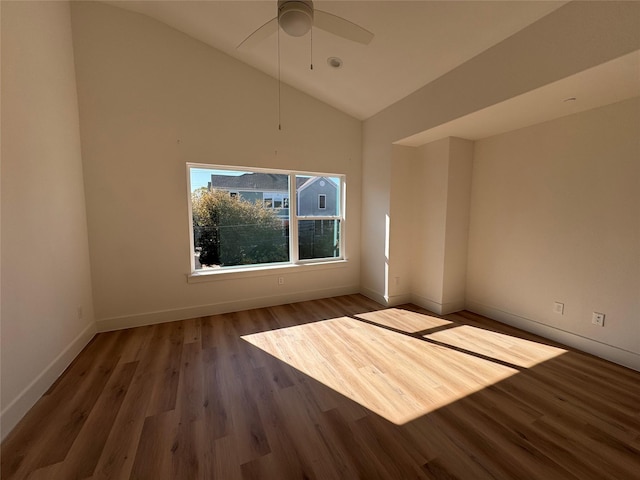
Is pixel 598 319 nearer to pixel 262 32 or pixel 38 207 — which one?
pixel 262 32

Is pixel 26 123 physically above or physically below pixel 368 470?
above

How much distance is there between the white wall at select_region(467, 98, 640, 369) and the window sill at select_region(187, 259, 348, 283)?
2.10 metres

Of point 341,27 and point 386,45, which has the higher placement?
point 386,45

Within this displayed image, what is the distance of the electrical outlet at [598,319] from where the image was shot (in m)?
→ 2.43

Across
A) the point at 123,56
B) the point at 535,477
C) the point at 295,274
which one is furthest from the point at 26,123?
the point at 535,477

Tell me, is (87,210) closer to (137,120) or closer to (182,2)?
(137,120)

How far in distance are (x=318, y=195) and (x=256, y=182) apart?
0.97 meters

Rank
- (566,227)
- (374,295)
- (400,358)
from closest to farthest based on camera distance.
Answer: (400,358) → (566,227) → (374,295)

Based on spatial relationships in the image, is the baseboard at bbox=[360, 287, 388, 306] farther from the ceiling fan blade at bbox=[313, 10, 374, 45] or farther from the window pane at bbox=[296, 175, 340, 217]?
the ceiling fan blade at bbox=[313, 10, 374, 45]

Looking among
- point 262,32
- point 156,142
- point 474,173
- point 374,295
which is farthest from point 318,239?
point 262,32

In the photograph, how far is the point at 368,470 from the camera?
138 centimetres

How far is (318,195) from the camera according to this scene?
13.4 feet

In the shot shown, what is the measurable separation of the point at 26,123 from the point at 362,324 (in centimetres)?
350

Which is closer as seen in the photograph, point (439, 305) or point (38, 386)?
point (38, 386)
